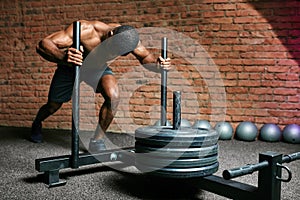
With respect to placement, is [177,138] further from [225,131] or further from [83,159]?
[225,131]

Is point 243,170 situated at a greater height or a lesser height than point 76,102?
lesser

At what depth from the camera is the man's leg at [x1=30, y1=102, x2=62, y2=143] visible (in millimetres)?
3094

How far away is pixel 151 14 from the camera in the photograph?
13.4ft

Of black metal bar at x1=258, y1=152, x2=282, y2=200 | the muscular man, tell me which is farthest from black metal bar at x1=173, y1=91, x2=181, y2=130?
the muscular man

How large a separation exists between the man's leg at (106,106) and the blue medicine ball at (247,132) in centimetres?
153

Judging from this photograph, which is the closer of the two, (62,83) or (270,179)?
(270,179)

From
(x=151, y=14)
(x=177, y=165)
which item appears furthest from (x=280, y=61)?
(x=177, y=165)

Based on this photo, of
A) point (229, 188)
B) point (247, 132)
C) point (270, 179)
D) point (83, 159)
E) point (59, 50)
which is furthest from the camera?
point (247, 132)

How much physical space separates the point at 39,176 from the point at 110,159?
447mm

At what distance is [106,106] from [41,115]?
762 millimetres

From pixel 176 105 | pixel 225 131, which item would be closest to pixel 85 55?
pixel 176 105

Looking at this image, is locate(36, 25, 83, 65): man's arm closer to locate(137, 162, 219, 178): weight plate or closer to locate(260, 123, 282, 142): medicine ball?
locate(137, 162, 219, 178): weight plate

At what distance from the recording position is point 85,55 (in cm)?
271

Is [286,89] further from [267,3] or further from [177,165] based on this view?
[177,165]
